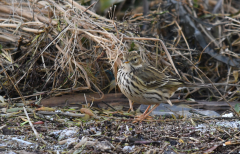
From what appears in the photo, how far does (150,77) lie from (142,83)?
205 mm

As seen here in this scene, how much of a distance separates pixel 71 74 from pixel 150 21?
7.43ft

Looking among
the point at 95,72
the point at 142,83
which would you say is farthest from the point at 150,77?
the point at 95,72

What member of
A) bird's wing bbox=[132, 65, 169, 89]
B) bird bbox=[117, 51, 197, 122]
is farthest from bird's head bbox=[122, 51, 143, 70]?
bird's wing bbox=[132, 65, 169, 89]

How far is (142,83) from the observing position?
4445 mm

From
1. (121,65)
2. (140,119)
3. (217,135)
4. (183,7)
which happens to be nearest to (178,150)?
(217,135)

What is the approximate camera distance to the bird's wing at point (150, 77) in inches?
177

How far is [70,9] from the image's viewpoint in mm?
5047

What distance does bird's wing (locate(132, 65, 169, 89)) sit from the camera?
4.49 meters

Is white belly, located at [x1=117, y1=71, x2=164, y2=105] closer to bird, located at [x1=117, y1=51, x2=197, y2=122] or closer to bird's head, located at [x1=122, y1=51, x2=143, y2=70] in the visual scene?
bird, located at [x1=117, y1=51, x2=197, y2=122]

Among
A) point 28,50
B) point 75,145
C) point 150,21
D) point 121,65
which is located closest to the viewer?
point 75,145

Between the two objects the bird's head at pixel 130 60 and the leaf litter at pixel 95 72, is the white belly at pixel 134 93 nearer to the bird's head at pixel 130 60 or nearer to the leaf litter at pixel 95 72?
the bird's head at pixel 130 60

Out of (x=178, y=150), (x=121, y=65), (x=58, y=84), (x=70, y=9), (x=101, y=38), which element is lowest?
(x=178, y=150)

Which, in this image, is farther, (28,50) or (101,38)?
(28,50)

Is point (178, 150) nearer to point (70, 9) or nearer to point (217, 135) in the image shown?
point (217, 135)
